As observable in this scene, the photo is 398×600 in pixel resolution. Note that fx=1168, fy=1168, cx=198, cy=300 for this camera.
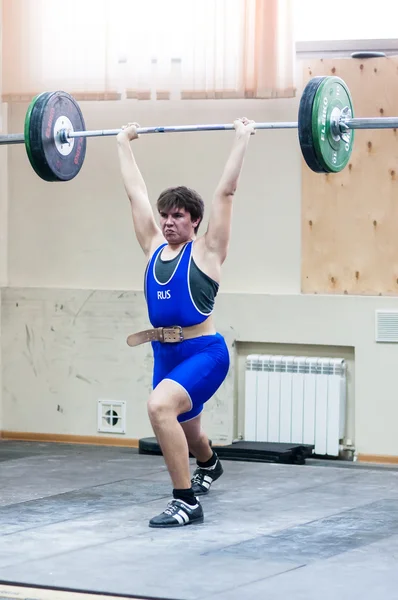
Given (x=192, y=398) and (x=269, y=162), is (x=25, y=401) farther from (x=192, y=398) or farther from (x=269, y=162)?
(x=192, y=398)

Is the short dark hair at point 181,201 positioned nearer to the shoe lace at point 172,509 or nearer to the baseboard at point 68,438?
the shoe lace at point 172,509

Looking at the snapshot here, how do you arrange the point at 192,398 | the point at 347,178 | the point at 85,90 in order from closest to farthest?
the point at 192,398
the point at 347,178
the point at 85,90

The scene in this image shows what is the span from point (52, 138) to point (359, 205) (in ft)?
5.86

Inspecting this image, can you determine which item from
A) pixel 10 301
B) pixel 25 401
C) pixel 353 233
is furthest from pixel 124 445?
pixel 353 233

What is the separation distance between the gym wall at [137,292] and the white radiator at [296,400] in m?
0.10

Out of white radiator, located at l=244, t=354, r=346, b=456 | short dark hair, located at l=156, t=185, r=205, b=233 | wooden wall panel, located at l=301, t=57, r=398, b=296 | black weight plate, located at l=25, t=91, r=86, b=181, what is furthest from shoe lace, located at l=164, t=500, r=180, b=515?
wooden wall panel, located at l=301, t=57, r=398, b=296

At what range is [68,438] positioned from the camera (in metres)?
6.70

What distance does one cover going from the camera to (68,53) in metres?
6.52

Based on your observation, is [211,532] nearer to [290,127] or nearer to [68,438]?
[290,127]

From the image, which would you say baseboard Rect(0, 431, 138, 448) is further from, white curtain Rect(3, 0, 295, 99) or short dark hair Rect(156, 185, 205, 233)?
short dark hair Rect(156, 185, 205, 233)

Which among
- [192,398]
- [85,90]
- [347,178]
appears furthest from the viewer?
[85,90]

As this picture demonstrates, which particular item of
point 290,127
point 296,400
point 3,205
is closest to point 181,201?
point 290,127

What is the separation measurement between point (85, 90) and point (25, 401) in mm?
1816

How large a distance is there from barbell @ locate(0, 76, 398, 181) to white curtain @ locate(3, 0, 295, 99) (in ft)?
3.76
